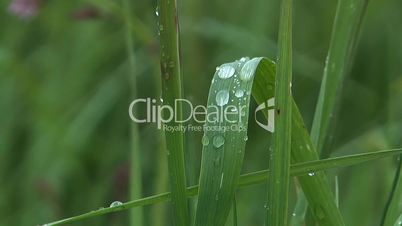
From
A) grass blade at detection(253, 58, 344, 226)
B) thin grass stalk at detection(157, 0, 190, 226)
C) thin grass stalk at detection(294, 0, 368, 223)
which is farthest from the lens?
thin grass stalk at detection(294, 0, 368, 223)

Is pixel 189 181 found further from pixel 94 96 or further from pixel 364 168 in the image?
pixel 94 96

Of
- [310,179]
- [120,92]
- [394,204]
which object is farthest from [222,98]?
[120,92]

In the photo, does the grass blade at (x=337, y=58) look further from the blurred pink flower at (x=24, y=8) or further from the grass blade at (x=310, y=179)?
the blurred pink flower at (x=24, y=8)

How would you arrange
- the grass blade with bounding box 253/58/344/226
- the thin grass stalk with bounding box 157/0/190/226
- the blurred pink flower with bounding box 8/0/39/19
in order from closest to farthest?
the thin grass stalk with bounding box 157/0/190/226 < the grass blade with bounding box 253/58/344/226 < the blurred pink flower with bounding box 8/0/39/19

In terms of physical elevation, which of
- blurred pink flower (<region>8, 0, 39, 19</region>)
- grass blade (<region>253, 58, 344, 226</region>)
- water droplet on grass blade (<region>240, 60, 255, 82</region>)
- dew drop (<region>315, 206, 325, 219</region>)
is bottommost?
dew drop (<region>315, 206, 325, 219</region>)

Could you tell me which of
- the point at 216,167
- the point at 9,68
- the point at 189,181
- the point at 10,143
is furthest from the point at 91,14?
the point at 216,167

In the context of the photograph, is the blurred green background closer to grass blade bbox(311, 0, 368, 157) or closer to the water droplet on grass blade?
grass blade bbox(311, 0, 368, 157)

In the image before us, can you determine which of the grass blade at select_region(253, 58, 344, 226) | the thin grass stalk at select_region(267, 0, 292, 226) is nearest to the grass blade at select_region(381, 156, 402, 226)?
the grass blade at select_region(253, 58, 344, 226)

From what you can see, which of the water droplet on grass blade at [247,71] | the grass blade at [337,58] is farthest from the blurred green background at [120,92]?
the water droplet on grass blade at [247,71]

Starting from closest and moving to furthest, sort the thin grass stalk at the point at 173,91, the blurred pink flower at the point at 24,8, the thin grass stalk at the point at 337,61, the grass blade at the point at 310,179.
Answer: the thin grass stalk at the point at 173,91
the grass blade at the point at 310,179
the thin grass stalk at the point at 337,61
the blurred pink flower at the point at 24,8
